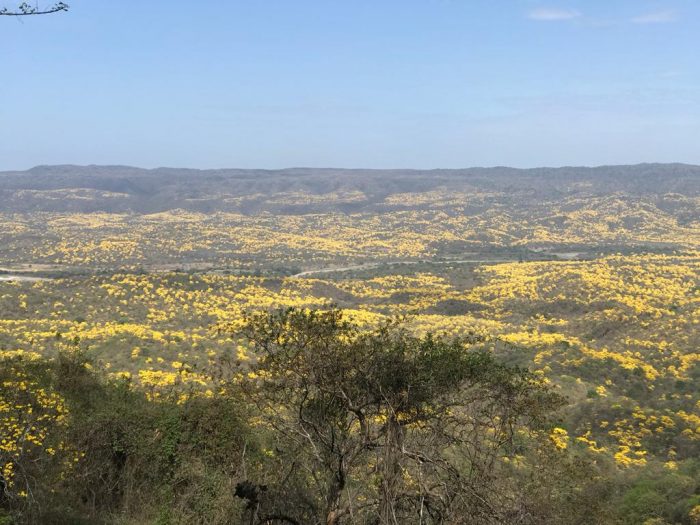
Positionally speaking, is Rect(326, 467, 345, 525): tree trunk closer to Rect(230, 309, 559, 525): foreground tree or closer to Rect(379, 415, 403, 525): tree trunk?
Rect(230, 309, 559, 525): foreground tree

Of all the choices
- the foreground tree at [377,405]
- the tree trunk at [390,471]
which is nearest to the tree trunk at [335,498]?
the foreground tree at [377,405]

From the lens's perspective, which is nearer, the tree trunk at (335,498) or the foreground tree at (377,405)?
the tree trunk at (335,498)

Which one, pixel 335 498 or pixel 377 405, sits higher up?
pixel 377 405

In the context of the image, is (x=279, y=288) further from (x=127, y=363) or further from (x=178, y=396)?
(x=178, y=396)

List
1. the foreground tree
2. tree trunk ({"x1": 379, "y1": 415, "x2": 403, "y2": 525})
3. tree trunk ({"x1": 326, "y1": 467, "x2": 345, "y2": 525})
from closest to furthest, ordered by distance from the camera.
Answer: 1. tree trunk ({"x1": 379, "y1": 415, "x2": 403, "y2": 525})
2. tree trunk ({"x1": 326, "y1": 467, "x2": 345, "y2": 525})
3. the foreground tree

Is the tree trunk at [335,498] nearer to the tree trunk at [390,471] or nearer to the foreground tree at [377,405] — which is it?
the foreground tree at [377,405]

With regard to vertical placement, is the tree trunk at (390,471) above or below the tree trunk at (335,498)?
above

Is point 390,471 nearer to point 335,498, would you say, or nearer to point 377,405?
point 335,498

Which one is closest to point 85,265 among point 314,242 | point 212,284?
point 212,284

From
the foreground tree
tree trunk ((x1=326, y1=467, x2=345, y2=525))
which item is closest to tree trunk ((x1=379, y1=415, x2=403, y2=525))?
the foreground tree

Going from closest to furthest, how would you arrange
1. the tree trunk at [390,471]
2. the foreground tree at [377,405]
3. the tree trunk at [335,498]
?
the tree trunk at [390,471] < the tree trunk at [335,498] < the foreground tree at [377,405]

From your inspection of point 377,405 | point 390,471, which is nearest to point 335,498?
point 390,471

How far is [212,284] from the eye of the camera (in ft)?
244

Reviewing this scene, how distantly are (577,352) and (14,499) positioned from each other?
42.3 metres
